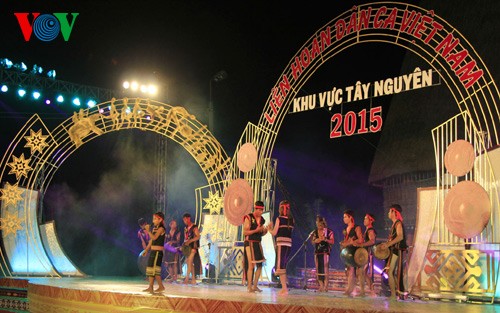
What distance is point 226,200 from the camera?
13.5 m

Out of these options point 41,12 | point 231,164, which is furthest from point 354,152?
point 41,12

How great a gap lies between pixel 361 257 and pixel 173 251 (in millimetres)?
5867

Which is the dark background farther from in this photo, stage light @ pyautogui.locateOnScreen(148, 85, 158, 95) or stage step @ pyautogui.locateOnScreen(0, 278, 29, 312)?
stage step @ pyautogui.locateOnScreen(0, 278, 29, 312)

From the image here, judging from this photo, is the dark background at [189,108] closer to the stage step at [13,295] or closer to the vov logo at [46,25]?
the vov logo at [46,25]

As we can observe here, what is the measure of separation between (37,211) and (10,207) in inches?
26.5

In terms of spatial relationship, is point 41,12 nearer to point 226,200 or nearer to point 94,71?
point 94,71

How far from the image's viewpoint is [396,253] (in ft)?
33.0

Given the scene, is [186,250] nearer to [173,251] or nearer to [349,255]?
[173,251]


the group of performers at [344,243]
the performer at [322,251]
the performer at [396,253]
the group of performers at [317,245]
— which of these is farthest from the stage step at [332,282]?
the performer at [396,253]

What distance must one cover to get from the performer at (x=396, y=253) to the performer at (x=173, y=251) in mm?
6300

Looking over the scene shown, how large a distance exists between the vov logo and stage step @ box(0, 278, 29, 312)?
8172 millimetres

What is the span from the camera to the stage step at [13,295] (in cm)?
1336

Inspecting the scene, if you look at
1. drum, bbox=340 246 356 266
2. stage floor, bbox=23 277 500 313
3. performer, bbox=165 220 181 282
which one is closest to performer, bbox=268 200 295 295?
stage floor, bbox=23 277 500 313

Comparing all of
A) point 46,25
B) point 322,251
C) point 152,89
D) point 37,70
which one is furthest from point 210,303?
point 46,25
